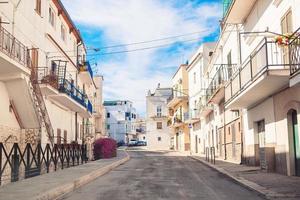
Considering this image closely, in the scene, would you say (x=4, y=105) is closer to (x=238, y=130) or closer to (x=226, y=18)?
(x=226, y=18)

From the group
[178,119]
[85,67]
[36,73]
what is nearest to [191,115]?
[178,119]

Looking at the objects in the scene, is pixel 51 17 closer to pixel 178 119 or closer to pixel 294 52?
pixel 294 52

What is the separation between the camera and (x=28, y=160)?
15109 mm

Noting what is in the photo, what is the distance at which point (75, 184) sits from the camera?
13523 mm

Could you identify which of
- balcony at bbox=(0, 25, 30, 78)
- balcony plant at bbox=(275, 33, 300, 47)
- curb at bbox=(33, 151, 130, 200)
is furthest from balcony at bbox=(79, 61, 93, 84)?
balcony plant at bbox=(275, 33, 300, 47)

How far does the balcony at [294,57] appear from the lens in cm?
1286

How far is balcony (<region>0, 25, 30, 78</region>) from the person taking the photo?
639 inches

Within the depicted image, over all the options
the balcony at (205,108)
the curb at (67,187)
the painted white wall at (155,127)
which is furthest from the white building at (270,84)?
the painted white wall at (155,127)

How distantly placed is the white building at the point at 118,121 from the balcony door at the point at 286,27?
288ft

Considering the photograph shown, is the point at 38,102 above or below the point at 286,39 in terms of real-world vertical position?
below

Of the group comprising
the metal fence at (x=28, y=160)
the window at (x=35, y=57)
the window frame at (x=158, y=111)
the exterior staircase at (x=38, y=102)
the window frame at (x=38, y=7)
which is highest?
the window frame at (x=38, y=7)

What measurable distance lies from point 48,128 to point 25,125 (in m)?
1.78

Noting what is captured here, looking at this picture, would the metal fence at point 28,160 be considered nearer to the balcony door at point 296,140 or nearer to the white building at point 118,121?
the balcony door at point 296,140

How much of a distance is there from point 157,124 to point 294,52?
65.9 meters
